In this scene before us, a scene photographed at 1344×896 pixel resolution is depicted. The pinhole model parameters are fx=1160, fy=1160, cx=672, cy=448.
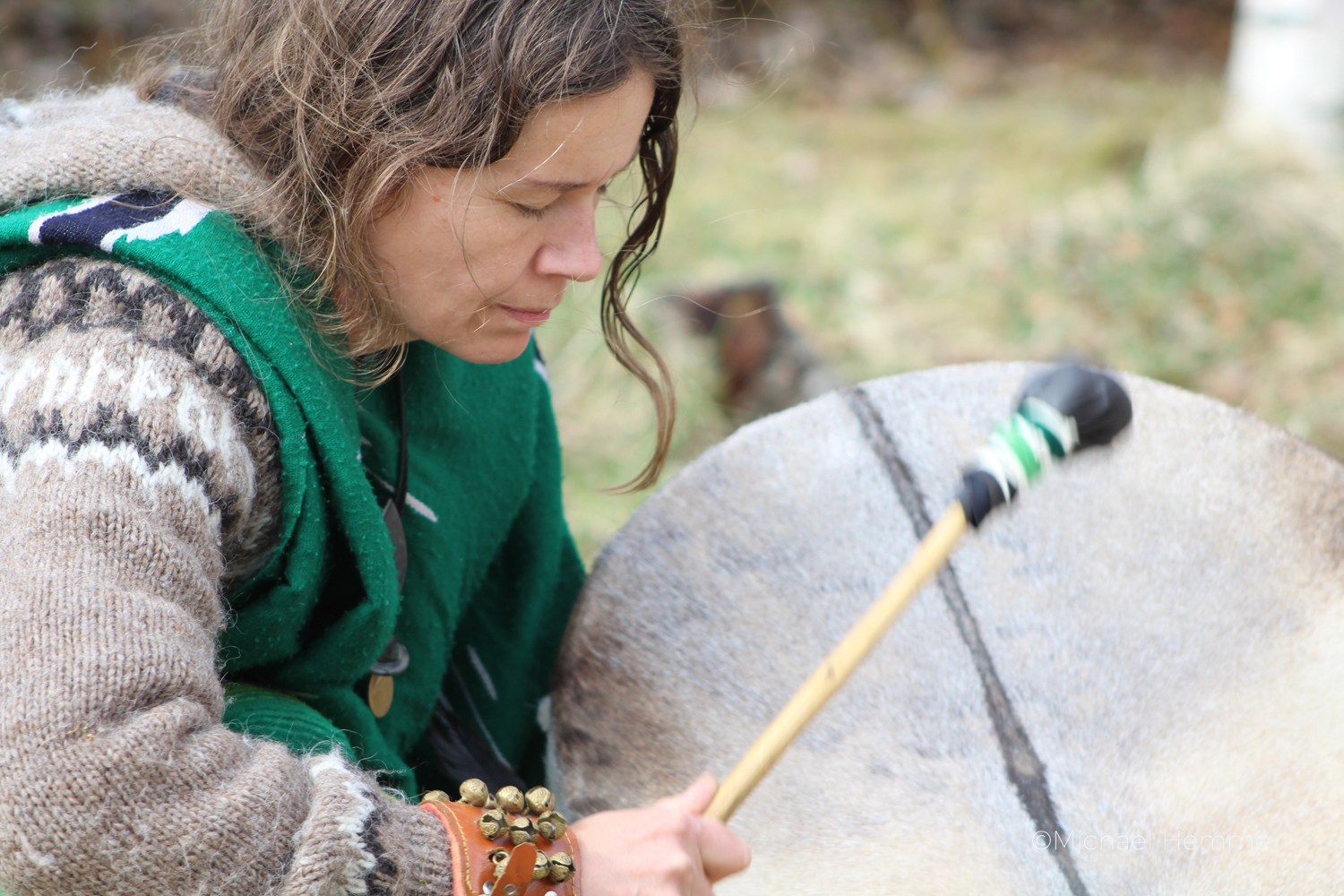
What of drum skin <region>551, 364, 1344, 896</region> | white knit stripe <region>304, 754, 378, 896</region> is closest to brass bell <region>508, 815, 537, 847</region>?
white knit stripe <region>304, 754, 378, 896</region>

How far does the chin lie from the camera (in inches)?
40.9

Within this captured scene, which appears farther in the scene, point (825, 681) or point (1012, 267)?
point (1012, 267)

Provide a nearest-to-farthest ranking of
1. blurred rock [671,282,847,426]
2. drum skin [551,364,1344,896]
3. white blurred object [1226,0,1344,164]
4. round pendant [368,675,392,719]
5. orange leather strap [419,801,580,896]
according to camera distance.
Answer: orange leather strap [419,801,580,896], drum skin [551,364,1344,896], round pendant [368,675,392,719], blurred rock [671,282,847,426], white blurred object [1226,0,1344,164]

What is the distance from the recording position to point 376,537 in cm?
96

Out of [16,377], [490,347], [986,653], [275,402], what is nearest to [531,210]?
[490,347]

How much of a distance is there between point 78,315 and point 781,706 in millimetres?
714

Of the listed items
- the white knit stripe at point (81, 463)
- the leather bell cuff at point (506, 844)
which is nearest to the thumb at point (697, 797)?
the leather bell cuff at point (506, 844)

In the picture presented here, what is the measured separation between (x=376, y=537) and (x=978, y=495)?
49cm

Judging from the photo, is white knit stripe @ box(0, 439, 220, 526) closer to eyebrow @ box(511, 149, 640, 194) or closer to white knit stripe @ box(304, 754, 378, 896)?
white knit stripe @ box(304, 754, 378, 896)

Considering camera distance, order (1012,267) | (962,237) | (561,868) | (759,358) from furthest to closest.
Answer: (962,237) → (1012,267) → (759,358) → (561,868)

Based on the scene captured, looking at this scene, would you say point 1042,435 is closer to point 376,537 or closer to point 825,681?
point 825,681

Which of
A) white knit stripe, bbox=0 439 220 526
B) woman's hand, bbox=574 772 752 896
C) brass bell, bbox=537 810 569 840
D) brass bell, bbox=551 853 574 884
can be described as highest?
white knit stripe, bbox=0 439 220 526

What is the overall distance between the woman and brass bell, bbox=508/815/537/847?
1.9 inches

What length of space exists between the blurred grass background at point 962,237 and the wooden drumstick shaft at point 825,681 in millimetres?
523
